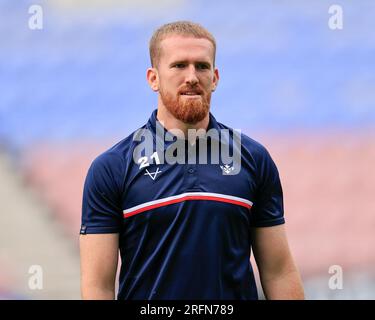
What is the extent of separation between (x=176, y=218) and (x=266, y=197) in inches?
11.6

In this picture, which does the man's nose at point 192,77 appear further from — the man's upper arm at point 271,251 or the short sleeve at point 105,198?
the man's upper arm at point 271,251

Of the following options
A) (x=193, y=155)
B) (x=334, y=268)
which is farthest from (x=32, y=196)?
(x=193, y=155)

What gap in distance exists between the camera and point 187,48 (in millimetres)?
1979

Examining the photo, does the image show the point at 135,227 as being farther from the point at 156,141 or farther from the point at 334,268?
the point at 334,268

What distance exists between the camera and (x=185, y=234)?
189 cm

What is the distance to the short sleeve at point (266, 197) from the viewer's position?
2020 mm

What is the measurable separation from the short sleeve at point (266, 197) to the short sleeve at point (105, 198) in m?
0.38

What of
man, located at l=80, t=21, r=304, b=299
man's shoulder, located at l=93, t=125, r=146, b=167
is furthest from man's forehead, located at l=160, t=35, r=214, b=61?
man's shoulder, located at l=93, t=125, r=146, b=167

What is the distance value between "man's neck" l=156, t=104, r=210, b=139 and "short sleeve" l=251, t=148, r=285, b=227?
0.19 metres
